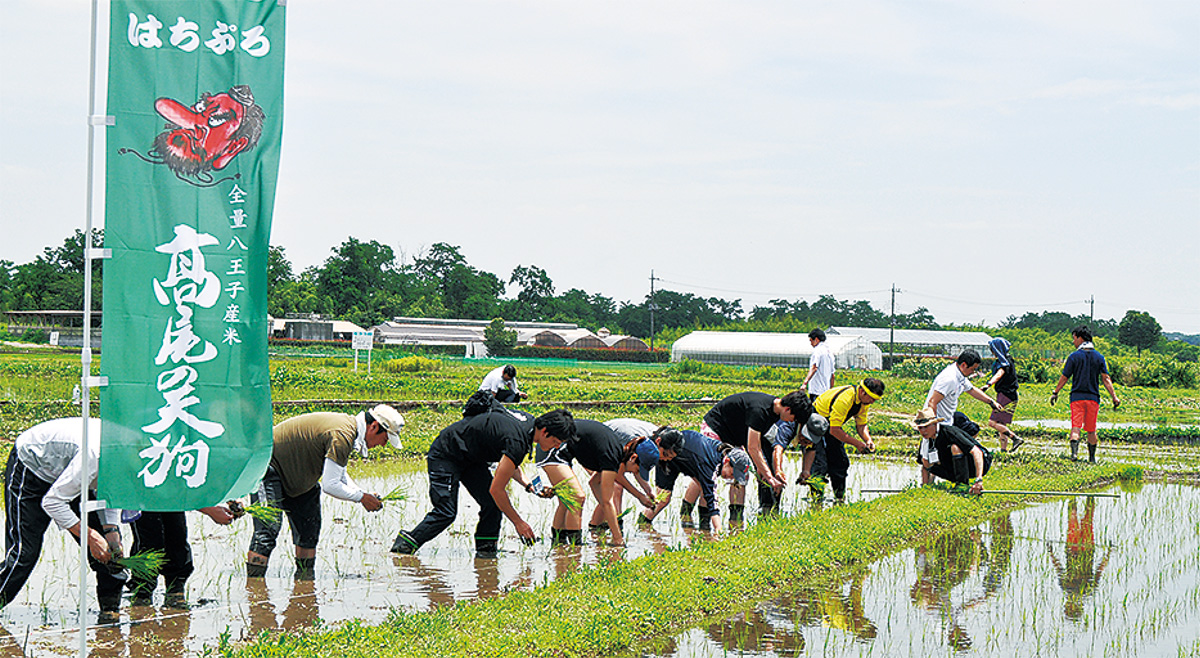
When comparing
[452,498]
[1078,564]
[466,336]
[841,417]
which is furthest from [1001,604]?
[466,336]

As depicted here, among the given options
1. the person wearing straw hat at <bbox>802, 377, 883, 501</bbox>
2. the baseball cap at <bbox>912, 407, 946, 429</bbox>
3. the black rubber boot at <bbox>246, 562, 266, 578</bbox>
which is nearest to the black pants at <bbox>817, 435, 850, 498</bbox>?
the person wearing straw hat at <bbox>802, 377, 883, 501</bbox>

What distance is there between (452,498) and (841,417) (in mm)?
4197

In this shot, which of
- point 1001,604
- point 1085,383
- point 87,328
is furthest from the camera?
point 1085,383

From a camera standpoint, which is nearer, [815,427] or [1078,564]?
[1078,564]

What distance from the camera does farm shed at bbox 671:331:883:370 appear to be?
60263 millimetres

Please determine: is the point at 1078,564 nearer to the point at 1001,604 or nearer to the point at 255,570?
the point at 1001,604

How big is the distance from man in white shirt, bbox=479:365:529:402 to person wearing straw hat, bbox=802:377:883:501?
3309 mm

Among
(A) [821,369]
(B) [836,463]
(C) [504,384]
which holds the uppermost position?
(A) [821,369]

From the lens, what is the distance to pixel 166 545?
6066 millimetres

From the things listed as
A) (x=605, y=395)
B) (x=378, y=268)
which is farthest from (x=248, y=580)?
(x=378, y=268)

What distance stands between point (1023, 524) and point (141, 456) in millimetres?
7647

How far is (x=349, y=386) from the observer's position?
27297mm

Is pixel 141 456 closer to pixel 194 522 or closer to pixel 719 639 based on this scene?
pixel 719 639

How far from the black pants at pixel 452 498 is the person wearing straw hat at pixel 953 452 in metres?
4.70
